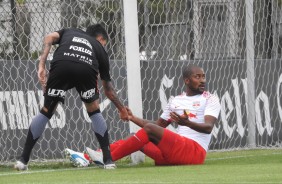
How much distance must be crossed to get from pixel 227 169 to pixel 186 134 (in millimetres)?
1223

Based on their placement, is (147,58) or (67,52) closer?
(67,52)

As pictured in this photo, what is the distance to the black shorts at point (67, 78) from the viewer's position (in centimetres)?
1016

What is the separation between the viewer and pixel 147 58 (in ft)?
44.5

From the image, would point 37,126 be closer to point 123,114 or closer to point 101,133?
point 101,133

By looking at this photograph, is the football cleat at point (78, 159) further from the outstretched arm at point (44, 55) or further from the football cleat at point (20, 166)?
the outstretched arm at point (44, 55)

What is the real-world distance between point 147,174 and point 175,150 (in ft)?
4.17

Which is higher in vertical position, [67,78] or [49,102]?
[67,78]

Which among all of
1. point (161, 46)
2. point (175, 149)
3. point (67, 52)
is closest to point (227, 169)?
point (175, 149)

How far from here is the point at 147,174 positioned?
9.28 metres

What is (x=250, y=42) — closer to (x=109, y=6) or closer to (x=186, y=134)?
(x=109, y=6)

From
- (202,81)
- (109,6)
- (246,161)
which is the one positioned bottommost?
(246,161)

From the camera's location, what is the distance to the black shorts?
10164 millimetres

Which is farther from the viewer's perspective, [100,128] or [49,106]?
[100,128]

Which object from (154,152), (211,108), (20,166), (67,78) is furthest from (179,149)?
(20,166)
